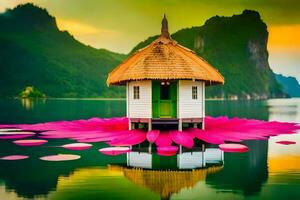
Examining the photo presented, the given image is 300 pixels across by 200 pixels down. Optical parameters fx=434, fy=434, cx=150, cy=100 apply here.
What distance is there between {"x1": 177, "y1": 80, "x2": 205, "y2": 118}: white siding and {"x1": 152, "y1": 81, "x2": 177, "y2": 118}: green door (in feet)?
1.80

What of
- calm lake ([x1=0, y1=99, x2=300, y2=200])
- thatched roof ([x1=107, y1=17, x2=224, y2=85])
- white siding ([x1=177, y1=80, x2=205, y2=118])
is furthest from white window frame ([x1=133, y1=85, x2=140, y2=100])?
calm lake ([x1=0, y1=99, x2=300, y2=200])

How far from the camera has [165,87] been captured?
92.4 feet

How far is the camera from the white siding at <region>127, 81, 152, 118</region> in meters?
27.0

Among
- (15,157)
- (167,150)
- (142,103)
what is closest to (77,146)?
(15,157)

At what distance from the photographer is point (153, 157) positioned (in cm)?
1952

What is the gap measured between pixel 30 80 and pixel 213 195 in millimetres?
191749

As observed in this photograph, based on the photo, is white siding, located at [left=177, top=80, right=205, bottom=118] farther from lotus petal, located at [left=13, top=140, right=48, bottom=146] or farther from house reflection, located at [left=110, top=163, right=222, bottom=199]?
house reflection, located at [left=110, top=163, right=222, bottom=199]

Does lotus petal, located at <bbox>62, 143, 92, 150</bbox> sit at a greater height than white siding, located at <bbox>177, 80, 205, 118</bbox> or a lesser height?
lesser

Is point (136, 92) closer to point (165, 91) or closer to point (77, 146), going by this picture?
point (165, 91)

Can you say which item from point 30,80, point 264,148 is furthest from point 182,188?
point 30,80

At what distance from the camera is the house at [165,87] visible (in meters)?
26.4

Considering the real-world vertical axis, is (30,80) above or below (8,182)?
above

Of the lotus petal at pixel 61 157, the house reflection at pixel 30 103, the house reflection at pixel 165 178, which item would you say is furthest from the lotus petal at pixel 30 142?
the house reflection at pixel 30 103

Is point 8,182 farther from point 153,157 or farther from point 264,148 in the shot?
point 264,148
